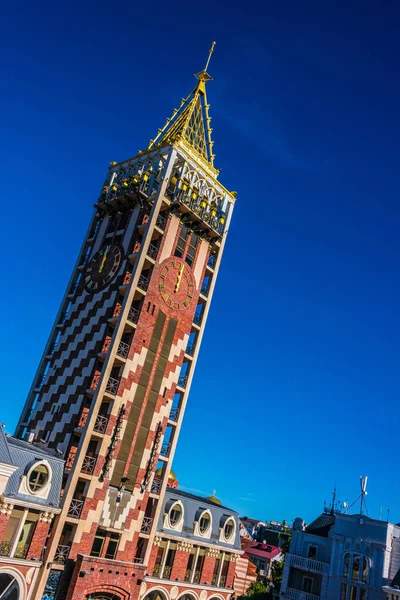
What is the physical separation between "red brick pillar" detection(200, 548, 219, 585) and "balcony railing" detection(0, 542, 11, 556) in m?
23.0

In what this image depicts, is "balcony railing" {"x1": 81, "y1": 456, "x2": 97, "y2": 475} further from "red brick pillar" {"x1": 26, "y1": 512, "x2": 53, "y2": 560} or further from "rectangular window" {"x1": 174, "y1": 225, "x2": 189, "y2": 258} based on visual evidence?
"rectangular window" {"x1": 174, "y1": 225, "x2": 189, "y2": 258}

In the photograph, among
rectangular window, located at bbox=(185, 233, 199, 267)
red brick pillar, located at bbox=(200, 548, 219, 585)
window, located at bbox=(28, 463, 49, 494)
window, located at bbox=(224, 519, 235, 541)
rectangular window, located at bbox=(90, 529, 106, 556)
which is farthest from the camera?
window, located at bbox=(224, 519, 235, 541)

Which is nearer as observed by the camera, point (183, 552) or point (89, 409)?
point (89, 409)

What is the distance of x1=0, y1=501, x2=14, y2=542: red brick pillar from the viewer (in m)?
39.4

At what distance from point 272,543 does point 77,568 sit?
90221mm

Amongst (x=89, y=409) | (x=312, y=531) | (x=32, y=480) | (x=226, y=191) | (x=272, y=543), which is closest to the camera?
(x=32, y=480)

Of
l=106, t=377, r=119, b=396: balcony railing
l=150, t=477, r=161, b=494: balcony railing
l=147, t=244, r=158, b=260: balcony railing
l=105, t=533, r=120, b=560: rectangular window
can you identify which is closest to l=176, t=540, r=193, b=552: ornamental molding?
l=150, t=477, r=161, b=494: balcony railing

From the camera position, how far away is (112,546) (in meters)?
46.3

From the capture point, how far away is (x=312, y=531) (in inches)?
2384

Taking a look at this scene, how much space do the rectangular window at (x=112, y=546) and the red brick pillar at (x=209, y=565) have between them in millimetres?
13143

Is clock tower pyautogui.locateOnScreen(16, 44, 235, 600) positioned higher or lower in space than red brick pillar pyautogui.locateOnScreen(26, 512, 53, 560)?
higher

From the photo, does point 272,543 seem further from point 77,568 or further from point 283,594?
point 77,568

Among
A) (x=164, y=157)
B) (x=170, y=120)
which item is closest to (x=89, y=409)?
(x=164, y=157)

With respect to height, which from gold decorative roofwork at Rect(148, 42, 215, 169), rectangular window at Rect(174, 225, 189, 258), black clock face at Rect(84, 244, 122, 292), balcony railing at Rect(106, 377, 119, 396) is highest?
gold decorative roofwork at Rect(148, 42, 215, 169)
